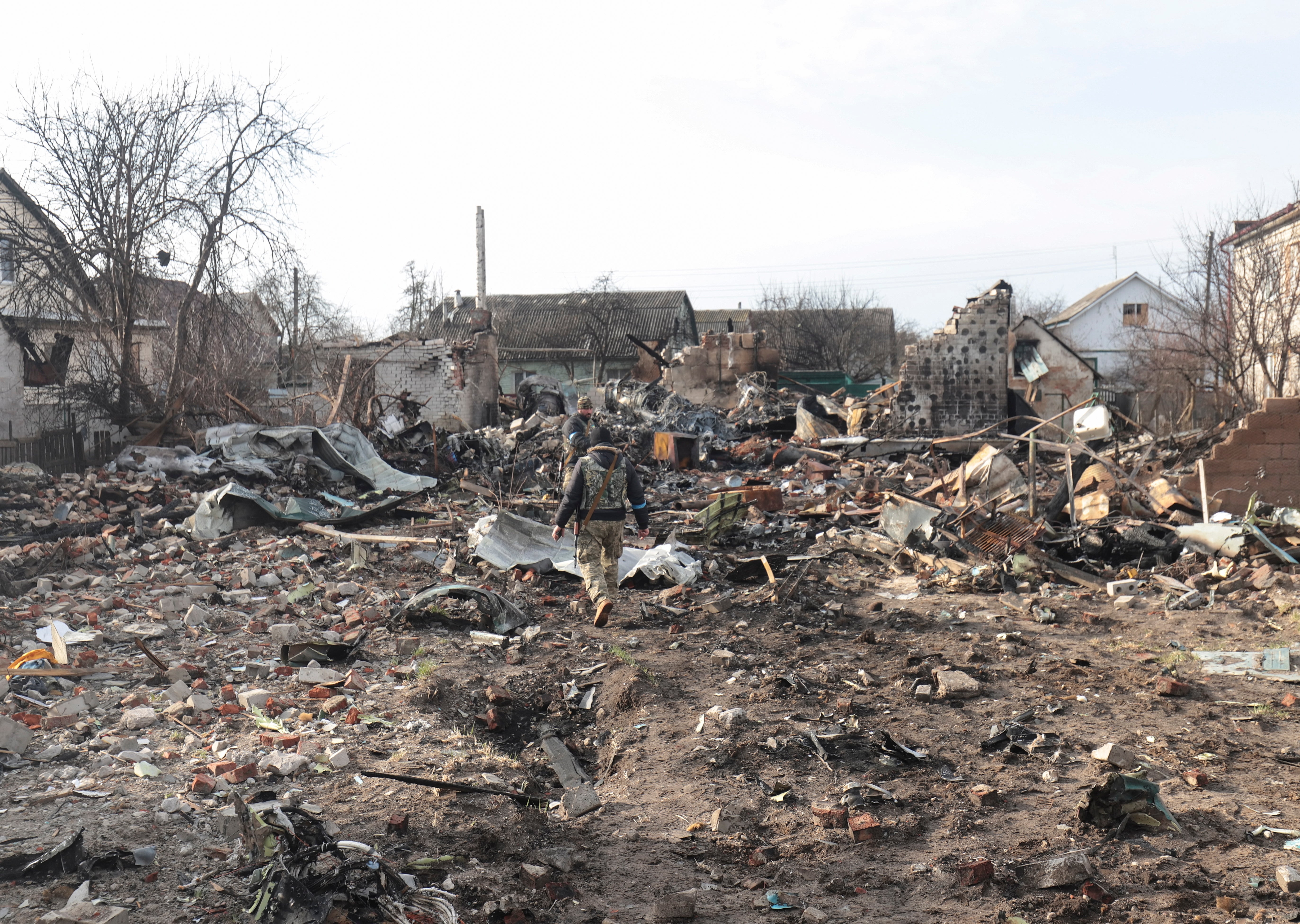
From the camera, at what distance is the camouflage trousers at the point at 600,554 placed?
6.98 meters

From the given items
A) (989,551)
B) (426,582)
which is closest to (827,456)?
(989,551)

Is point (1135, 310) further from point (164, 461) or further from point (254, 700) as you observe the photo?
point (254, 700)

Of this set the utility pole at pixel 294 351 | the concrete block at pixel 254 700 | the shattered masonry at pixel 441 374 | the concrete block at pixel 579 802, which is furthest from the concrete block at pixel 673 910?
the utility pole at pixel 294 351

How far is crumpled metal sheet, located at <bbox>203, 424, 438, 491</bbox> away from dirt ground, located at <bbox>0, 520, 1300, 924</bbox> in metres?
6.65

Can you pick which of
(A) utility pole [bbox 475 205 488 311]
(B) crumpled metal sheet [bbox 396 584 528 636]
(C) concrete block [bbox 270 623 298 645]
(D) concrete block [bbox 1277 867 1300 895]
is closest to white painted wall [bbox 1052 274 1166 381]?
(A) utility pole [bbox 475 205 488 311]

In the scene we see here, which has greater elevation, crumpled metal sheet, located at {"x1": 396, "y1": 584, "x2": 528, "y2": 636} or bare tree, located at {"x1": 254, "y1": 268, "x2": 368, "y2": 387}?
bare tree, located at {"x1": 254, "y1": 268, "x2": 368, "y2": 387}

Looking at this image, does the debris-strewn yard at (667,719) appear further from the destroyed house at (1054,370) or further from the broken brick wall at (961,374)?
the destroyed house at (1054,370)

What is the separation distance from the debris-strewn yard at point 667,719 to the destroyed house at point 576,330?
2457cm

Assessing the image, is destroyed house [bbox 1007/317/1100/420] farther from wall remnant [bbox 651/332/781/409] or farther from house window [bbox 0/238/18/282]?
house window [bbox 0/238/18/282]

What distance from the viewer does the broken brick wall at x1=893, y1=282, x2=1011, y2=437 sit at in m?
18.0

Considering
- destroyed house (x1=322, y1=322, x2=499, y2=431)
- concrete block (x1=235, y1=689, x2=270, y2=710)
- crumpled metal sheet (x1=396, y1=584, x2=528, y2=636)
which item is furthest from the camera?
destroyed house (x1=322, y1=322, x2=499, y2=431)

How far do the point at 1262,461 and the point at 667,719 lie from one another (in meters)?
7.88

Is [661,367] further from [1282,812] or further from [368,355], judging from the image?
[1282,812]

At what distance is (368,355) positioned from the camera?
21688 millimetres
